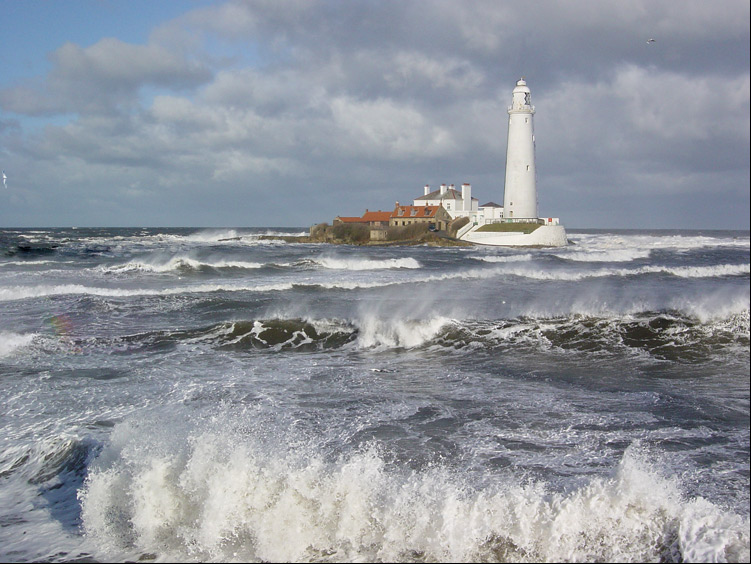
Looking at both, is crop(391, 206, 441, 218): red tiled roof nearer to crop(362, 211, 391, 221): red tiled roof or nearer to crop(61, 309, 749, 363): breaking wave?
crop(362, 211, 391, 221): red tiled roof

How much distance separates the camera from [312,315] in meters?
14.0

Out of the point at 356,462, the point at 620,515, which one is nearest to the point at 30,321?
the point at 356,462

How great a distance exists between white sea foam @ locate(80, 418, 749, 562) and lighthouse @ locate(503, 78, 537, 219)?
4038 cm

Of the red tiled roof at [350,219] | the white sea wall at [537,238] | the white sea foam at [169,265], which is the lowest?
the white sea foam at [169,265]

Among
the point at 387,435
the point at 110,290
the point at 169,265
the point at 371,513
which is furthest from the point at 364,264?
the point at 371,513

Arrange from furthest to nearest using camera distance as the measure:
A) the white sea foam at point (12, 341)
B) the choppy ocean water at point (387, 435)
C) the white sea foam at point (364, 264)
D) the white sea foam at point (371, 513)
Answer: the white sea foam at point (364, 264), the white sea foam at point (12, 341), the choppy ocean water at point (387, 435), the white sea foam at point (371, 513)

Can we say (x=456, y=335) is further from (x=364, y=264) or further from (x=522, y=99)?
(x=522, y=99)

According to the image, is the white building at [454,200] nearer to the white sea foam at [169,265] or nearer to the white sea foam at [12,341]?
the white sea foam at [169,265]

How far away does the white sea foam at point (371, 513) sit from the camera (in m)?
3.96

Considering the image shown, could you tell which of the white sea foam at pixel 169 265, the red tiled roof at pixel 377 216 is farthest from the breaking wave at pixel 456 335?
the red tiled roof at pixel 377 216

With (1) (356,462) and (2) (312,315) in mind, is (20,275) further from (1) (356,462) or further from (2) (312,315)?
(1) (356,462)

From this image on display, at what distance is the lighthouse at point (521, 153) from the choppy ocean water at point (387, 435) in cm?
3138

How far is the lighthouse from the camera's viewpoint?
1684 inches

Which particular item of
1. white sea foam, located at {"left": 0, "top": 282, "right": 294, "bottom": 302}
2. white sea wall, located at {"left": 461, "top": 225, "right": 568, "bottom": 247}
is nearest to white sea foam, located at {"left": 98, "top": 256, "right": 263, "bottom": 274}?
white sea foam, located at {"left": 0, "top": 282, "right": 294, "bottom": 302}
